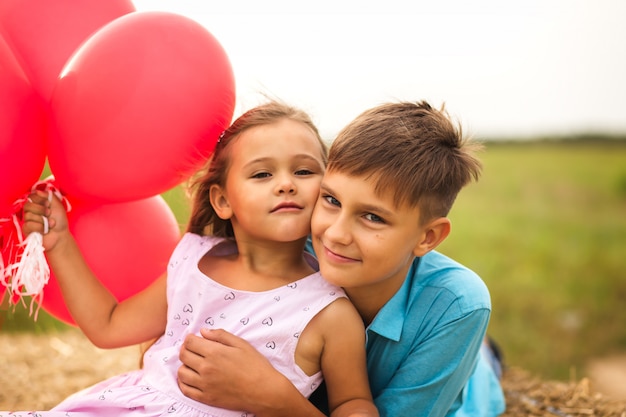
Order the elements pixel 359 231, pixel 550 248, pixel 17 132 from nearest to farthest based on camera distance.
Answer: pixel 17 132, pixel 359 231, pixel 550 248

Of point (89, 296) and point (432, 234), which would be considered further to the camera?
point (89, 296)

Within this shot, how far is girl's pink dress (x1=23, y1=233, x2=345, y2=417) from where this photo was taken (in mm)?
1731

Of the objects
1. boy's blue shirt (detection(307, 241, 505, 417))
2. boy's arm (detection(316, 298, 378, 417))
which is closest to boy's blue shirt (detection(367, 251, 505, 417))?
boy's blue shirt (detection(307, 241, 505, 417))

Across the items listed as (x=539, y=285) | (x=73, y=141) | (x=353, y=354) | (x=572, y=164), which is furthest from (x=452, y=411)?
(x=572, y=164)

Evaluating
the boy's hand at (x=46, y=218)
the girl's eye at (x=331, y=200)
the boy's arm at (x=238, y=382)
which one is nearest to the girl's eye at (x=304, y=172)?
the girl's eye at (x=331, y=200)

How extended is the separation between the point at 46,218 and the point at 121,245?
24 cm

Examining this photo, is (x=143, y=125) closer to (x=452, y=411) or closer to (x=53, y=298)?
(x=53, y=298)

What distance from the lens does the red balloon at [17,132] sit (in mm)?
1519

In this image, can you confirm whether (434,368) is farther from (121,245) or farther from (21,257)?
(21,257)

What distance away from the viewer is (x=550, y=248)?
5.96 meters

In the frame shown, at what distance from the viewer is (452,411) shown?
213cm

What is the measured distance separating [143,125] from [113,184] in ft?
0.59

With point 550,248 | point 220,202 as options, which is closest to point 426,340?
point 220,202

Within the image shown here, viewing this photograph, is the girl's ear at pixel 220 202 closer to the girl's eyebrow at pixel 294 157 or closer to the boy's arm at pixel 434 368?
the girl's eyebrow at pixel 294 157
